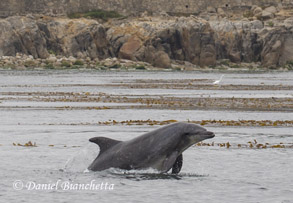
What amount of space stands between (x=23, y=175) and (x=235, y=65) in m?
99.6

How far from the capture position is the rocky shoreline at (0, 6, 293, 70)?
10644cm

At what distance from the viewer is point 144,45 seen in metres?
108

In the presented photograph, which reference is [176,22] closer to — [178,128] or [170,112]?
[170,112]

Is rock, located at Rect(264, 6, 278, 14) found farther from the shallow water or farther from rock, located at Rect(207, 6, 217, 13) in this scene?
the shallow water

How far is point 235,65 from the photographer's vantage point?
113 meters

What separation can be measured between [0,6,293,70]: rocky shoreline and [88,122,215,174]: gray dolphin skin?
87.9 metres

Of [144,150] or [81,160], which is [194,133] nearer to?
[144,150]

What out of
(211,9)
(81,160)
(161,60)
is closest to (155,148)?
(81,160)

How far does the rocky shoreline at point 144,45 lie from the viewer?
10644 centimetres

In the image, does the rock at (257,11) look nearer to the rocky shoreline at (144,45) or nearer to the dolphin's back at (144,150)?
the rocky shoreline at (144,45)

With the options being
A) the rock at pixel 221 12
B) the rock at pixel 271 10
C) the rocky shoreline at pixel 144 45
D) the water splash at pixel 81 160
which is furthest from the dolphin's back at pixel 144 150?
the rock at pixel 221 12

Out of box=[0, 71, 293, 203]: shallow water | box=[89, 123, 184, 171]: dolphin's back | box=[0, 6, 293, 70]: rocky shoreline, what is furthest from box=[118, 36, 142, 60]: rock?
box=[89, 123, 184, 171]: dolphin's back

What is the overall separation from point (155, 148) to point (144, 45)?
94.3 m

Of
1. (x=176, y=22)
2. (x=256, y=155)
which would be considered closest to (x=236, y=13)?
(x=176, y=22)
